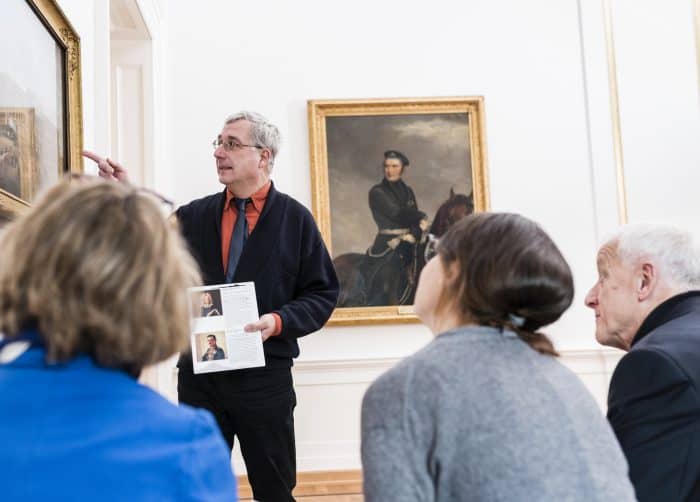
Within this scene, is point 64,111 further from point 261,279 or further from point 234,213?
point 261,279

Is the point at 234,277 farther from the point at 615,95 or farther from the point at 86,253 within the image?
the point at 615,95

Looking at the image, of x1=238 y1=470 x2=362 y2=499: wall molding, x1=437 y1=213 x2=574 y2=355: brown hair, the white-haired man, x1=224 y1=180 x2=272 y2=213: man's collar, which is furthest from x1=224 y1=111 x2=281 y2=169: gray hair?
x1=238 y1=470 x2=362 y2=499: wall molding

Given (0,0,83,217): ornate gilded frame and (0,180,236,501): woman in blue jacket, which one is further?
(0,0,83,217): ornate gilded frame

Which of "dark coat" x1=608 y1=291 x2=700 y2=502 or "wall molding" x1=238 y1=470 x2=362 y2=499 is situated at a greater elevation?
"dark coat" x1=608 y1=291 x2=700 y2=502

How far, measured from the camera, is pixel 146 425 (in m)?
1.18

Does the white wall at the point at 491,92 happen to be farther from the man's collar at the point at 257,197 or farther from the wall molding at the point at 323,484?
the man's collar at the point at 257,197

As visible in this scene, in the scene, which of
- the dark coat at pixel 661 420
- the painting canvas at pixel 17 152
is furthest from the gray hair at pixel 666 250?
the painting canvas at pixel 17 152

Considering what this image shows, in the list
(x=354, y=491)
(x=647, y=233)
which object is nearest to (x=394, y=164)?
(x=354, y=491)

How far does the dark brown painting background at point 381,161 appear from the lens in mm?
6738

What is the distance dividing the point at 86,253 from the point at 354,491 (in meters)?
5.24

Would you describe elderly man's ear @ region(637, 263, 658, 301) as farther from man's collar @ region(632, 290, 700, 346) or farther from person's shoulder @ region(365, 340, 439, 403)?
person's shoulder @ region(365, 340, 439, 403)

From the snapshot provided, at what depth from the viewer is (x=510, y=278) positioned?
169 centimetres

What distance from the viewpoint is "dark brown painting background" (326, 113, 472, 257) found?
6.74 metres

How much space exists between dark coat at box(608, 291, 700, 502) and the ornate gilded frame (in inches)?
80.9
